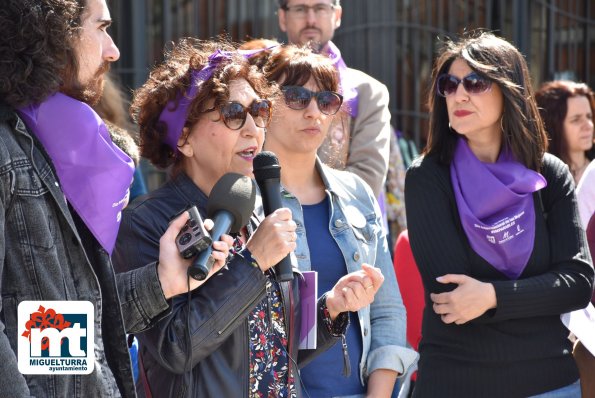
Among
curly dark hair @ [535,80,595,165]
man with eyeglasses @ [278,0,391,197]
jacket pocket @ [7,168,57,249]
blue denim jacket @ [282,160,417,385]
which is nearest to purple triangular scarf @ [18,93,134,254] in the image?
A: jacket pocket @ [7,168,57,249]

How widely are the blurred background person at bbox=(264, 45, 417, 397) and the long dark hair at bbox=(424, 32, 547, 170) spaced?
0.43m

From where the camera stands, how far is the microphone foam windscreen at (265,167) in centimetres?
299

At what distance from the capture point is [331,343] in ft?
10.8

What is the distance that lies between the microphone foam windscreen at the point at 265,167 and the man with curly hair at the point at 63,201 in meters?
0.37

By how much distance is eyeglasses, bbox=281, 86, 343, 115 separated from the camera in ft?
12.5

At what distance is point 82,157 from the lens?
252 cm

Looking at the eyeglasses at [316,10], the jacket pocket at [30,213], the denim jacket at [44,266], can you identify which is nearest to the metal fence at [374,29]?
the eyeglasses at [316,10]

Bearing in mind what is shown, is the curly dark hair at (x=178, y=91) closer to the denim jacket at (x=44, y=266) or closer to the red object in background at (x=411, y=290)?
the denim jacket at (x=44, y=266)

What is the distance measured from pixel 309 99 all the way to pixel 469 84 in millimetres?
658

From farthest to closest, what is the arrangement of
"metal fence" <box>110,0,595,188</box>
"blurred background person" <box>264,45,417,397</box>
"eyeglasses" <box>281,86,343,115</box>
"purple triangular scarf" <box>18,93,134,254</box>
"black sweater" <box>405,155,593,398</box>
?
"metal fence" <box>110,0,595,188</box> → "eyeglasses" <box>281,86,343,115</box> → "black sweater" <box>405,155,593,398</box> → "blurred background person" <box>264,45,417,397</box> → "purple triangular scarf" <box>18,93,134,254</box>

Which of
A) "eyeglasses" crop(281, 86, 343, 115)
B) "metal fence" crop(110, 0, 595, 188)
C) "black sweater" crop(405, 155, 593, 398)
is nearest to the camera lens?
"black sweater" crop(405, 155, 593, 398)

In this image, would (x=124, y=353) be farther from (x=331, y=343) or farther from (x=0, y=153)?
(x=331, y=343)

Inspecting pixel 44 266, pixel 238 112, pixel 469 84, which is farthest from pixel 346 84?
pixel 44 266

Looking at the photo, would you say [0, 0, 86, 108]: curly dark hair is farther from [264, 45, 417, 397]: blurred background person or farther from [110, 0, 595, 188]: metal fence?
[110, 0, 595, 188]: metal fence
